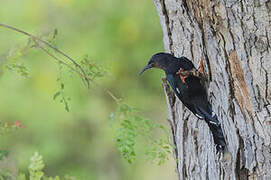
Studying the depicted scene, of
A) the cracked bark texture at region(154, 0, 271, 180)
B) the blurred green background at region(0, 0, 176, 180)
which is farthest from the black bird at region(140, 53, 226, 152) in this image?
the blurred green background at region(0, 0, 176, 180)

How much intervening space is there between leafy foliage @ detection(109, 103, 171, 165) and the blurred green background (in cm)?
339

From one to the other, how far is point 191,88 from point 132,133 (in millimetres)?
480

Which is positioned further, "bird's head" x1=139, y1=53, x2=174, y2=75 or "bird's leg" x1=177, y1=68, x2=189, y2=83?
"bird's head" x1=139, y1=53, x2=174, y2=75

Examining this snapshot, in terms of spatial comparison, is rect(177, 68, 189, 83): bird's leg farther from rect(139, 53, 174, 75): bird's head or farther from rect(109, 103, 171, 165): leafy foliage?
rect(109, 103, 171, 165): leafy foliage

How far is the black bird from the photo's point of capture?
277 centimetres

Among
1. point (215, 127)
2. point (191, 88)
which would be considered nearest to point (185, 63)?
point (191, 88)

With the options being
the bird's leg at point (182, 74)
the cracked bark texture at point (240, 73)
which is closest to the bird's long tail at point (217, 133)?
the cracked bark texture at point (240, 73)

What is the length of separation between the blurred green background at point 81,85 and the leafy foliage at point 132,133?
339 centimetres

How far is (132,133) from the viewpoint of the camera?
312 cm

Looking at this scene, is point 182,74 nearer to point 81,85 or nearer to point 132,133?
point 132,133

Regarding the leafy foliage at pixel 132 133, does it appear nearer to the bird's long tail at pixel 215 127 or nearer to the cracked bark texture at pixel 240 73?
the bird's long tail at pixel 215 127

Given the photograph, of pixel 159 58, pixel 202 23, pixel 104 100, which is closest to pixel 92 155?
pixel 104 100

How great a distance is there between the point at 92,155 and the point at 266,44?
22.5ft

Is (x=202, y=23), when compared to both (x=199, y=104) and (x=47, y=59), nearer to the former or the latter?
(x=199, y=104)
